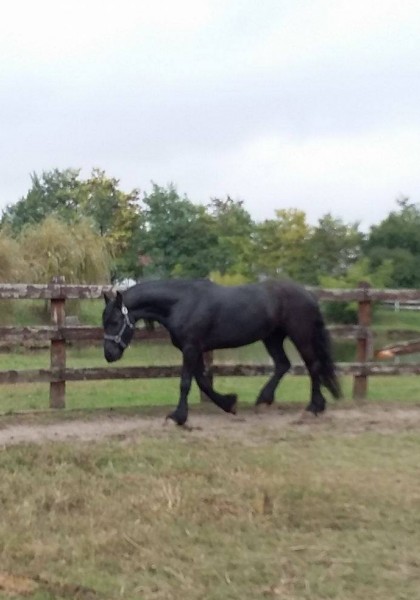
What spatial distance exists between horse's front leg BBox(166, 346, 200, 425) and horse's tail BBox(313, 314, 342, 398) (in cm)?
141

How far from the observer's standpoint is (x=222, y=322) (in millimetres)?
8922

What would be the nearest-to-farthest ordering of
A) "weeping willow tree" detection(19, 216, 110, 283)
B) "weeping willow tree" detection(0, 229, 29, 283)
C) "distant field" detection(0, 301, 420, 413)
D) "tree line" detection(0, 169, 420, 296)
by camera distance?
"distant field" detection(0, 301, 420, 413) → "weeping willow tree" detection(0, 229, 29, 283) → "weeping willow tree" detection(19, 216, 110, 283) → "tree line" detection(0, 169, 420, 296)

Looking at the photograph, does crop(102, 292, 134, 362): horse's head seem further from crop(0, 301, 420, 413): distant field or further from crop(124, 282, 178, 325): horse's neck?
crop(0, 301, 420, 413): distant field

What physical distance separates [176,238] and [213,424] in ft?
117

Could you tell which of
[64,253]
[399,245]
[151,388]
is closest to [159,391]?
[151,388]

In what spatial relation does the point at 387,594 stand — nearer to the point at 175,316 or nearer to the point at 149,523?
the point at 149,523

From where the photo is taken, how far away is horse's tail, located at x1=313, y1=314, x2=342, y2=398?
9359 millimetres

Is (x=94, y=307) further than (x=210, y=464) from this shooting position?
Yes

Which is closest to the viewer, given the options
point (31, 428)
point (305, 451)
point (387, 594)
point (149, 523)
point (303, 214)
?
point (387, 594)

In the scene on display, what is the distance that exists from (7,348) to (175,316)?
495 inches

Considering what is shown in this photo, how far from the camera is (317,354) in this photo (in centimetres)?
938

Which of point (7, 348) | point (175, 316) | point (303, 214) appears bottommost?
point (7, 348)

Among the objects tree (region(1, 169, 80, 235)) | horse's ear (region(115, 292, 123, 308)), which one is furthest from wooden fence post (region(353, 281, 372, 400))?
tree (region(1, 169, 80, 235))

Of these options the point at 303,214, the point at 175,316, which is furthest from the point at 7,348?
the point at 303,214
